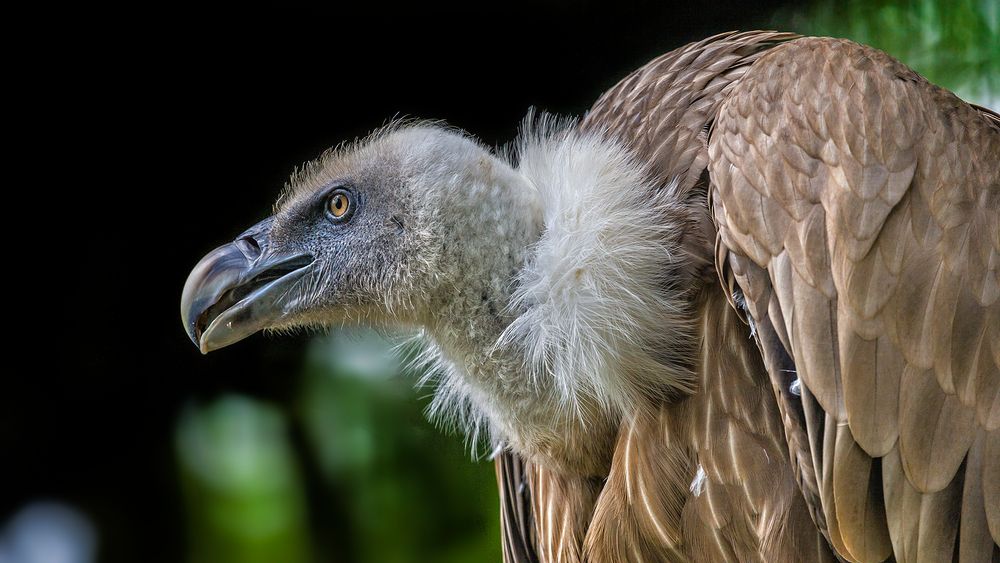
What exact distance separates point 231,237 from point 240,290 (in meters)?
1.50

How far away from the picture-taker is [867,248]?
Result: 1.57 meters

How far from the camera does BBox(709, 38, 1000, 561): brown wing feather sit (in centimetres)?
157

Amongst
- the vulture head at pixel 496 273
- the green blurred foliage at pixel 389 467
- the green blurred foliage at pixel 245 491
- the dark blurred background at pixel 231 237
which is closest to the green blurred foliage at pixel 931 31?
the dark blurred background at pixel 231 237

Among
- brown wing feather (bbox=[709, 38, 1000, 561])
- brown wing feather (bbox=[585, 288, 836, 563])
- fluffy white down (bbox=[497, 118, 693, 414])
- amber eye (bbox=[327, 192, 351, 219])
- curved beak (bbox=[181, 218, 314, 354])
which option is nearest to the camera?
brown wing feather (bbox=[709, 38, 1000, 561])

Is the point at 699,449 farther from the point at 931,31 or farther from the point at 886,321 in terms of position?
the point at 931,31

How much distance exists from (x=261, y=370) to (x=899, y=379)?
279 cm

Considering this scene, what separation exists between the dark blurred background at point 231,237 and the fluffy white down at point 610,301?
159 cm

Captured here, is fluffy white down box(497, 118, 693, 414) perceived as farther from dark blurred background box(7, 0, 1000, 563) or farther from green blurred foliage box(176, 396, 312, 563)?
green blurred foliage box(176, 396, 312, 563)

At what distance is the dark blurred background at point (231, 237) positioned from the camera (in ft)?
11.2

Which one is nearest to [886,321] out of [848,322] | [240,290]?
[848,322]

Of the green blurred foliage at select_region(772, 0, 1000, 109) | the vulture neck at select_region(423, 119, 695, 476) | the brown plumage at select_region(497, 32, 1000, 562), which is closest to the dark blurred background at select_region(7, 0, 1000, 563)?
the green blurred foliage at select_region(772, 0, 1000, 109)

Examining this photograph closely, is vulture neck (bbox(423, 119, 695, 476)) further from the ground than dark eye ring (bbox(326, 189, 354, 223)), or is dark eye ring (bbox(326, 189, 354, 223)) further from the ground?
dark eye ring (bbox(326, 189, 354, 223))

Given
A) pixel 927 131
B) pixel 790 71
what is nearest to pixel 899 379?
pixel 927 131

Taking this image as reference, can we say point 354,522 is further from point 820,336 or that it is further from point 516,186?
point 820,336
